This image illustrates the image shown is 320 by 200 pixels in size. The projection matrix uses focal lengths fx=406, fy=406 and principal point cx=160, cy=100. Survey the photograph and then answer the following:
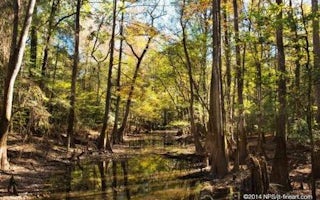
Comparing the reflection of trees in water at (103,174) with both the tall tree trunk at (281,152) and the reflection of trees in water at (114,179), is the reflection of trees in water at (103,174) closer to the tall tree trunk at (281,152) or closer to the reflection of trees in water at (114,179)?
the reflection of trees in water at (114,179)

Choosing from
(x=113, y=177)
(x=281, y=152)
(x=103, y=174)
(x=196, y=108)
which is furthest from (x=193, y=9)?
(x=281, y=152)

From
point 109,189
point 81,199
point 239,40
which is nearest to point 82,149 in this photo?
point 109,189

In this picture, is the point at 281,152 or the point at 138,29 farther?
the point at 138,29

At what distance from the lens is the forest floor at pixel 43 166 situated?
1259 centimetres

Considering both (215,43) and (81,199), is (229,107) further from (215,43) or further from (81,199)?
(81,199)

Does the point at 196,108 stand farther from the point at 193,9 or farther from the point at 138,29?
the point at 193,9

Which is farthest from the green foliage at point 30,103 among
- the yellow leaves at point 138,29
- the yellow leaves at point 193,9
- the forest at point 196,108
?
the yellow leaves at point 138,29

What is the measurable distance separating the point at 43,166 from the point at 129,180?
4341 mm

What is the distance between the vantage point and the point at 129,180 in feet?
52.7

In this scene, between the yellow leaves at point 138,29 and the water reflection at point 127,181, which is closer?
the water reflection at point 127,181

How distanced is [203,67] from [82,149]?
998cm

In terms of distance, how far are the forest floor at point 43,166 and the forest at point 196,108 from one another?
0.23 ft

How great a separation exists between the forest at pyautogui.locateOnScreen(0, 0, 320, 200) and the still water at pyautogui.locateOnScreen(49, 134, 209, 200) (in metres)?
0.04

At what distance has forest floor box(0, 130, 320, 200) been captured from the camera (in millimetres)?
12594
